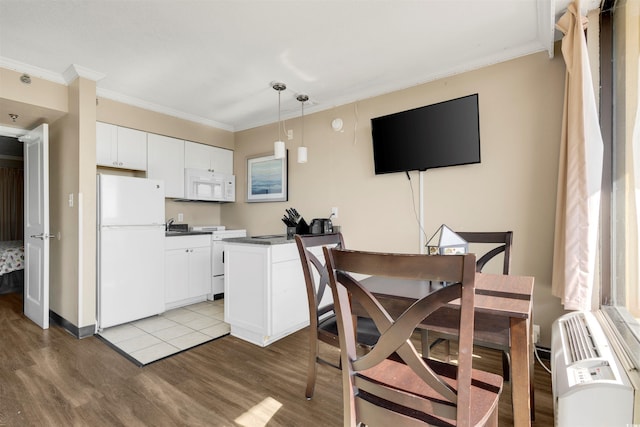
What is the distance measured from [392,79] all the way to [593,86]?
5.13 feet

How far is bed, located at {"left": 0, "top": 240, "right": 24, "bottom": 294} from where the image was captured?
4.18 meters

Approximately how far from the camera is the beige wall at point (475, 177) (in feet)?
7.75

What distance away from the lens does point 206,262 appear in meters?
3.88

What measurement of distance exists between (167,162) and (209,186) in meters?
0.63

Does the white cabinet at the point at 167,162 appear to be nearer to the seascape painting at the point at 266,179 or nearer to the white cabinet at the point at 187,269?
the white cabinet at the point at 187,269

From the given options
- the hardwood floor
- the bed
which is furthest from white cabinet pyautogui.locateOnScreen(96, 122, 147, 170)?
the bed

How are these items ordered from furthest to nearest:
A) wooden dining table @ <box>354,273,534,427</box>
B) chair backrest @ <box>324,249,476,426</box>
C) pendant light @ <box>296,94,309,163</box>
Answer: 1. pendant light @ <box>296,94,309,163</box>
2. wooden dining table @ <box>354,273,534,427</box>
3. chair backrest @ <box>324,249,476,426</box>

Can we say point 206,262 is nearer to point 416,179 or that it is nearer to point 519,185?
point 416,179

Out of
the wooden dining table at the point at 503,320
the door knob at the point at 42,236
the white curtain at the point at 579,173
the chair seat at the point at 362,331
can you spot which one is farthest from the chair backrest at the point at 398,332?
the door knob at the point at 42,236

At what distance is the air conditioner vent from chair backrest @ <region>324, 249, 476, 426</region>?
2.98 feet

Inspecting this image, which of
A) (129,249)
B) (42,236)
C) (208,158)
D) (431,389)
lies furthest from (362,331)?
(208,158)

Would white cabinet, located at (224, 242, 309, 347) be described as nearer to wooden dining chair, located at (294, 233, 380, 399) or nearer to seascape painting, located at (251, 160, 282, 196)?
wooden dining chair, located at (294, 233, 380, 399)

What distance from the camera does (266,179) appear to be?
4223 millimetres

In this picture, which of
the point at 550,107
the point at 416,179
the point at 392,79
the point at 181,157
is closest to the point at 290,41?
the point at 392,79
